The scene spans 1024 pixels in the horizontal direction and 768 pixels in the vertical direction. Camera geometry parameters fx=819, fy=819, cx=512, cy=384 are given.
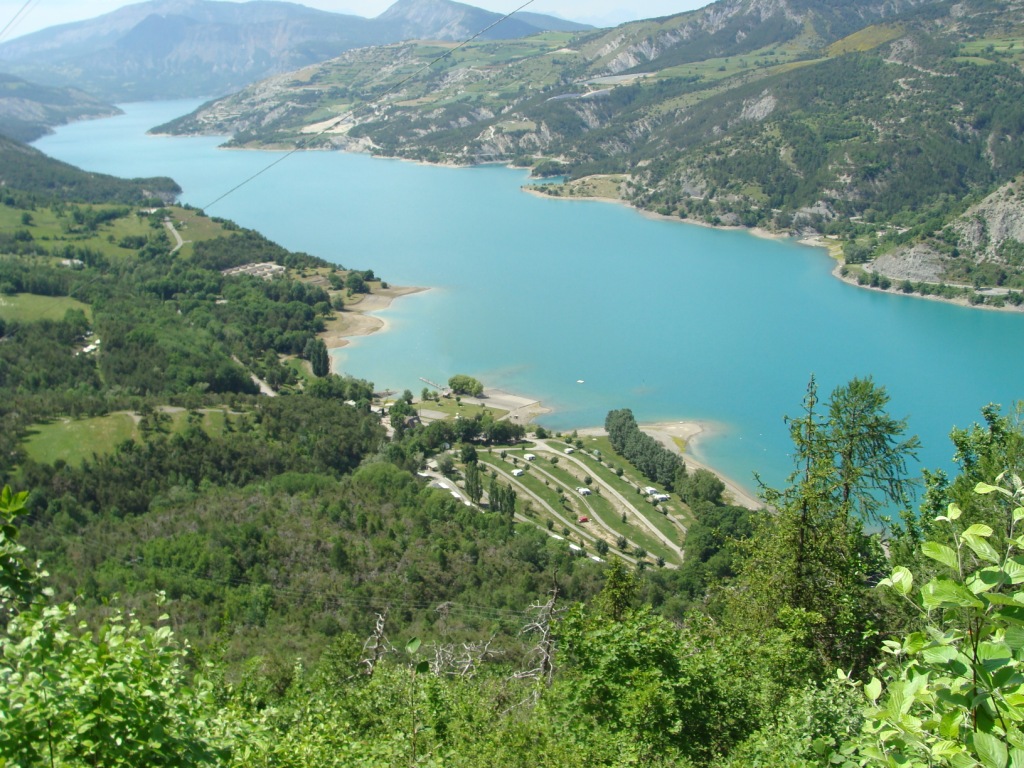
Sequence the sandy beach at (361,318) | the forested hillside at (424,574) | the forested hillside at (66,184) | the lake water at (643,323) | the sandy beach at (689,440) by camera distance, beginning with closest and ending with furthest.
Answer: the forested hillside at (424,574)
the sandy beach at (689,440)
the lake water at (643,323)
the sandy beach at (361,318)
the forested hillside at (66,184)

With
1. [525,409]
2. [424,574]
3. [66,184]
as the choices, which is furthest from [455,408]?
[66,184]

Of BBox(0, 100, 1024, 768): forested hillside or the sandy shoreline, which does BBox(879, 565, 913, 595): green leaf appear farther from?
the sandy shoreline

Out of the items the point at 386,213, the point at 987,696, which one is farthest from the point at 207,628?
the point at 386,213

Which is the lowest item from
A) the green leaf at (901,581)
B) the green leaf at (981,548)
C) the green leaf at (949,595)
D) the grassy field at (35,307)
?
the grassy field at (35,307)

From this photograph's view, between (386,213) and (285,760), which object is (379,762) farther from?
(386,213)

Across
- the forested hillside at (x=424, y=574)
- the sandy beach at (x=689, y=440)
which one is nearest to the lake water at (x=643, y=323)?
the sandy beach at (x=689, y=440)

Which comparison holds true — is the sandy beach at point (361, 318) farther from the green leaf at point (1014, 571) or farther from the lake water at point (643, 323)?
the green leaf at point (1014, 571)
